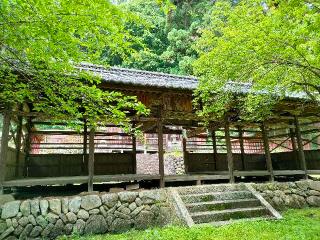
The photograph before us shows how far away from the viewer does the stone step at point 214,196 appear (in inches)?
328

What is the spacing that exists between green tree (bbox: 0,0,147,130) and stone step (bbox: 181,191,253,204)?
157 inches

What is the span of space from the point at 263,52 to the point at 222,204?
179 inches

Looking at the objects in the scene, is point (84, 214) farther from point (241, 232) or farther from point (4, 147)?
point (241, 232)

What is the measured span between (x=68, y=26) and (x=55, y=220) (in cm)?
541

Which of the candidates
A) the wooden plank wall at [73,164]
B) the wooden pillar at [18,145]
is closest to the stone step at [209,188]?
the wooden plank wall at [73,164]

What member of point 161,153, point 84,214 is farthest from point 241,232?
point 84,214

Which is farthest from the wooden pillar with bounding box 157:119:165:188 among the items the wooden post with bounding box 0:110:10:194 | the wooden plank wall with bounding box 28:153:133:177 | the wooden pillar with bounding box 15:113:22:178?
the wooden pillar with bounding box 15:113:22:178

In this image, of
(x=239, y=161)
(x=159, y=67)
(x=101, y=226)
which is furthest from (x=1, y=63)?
(x=159, y=67)

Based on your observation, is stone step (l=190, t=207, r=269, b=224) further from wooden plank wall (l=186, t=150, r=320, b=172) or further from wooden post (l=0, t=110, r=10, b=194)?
wooden post (l=0, t=110, r=10, b=194)

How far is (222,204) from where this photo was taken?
8.20m

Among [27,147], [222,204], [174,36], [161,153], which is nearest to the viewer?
[222,204]

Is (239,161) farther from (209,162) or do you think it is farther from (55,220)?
(55,220)

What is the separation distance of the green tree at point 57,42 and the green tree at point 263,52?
10.1 ft

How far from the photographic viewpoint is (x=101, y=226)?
763 centimetres
